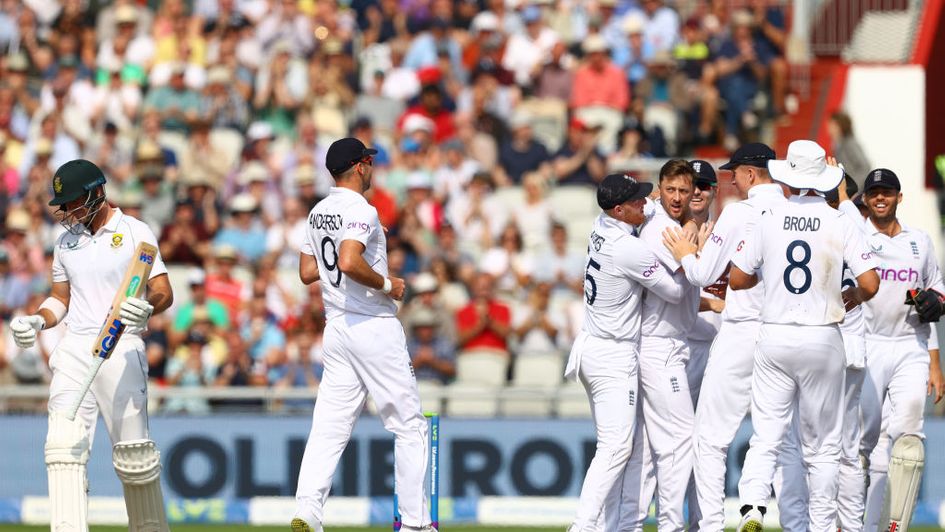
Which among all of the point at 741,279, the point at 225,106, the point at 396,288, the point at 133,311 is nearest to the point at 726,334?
the point at 741,279

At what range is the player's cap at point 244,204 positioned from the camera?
20.0 m

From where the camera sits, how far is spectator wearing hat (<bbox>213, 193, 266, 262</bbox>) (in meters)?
19.9

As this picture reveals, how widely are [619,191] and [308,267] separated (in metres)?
2.27

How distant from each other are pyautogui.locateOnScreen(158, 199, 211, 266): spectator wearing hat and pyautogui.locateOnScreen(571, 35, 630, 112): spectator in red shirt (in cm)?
490

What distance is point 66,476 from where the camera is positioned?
1089 cm

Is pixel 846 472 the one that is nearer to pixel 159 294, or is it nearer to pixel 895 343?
pixel 895 343

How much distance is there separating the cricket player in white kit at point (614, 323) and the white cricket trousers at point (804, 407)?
2.89 feet

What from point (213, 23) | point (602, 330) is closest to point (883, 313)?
point (602, 330)

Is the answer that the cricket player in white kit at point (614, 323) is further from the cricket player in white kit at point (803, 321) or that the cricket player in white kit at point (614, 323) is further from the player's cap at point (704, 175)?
the cricket player in white kit at point (803, 321)

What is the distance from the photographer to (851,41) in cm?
2064

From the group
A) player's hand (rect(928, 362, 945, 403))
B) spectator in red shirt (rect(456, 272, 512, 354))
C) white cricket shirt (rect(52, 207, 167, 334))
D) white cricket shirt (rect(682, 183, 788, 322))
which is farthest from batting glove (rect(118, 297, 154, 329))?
spectator in red shirt (rect(456, 272, 512, 354))

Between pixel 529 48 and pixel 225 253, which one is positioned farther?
pixel 529 48

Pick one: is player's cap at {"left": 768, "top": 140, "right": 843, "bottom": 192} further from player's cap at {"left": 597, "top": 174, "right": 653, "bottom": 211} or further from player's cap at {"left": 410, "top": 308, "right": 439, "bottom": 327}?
player's cap at {"left": 410, "top": 308, "right": 439, "bottom": 327}

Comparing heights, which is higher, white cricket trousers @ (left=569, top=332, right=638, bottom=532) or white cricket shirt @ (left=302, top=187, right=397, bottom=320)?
white cricket shirt @ (left=302, top=187, right=397, bottom=320)
